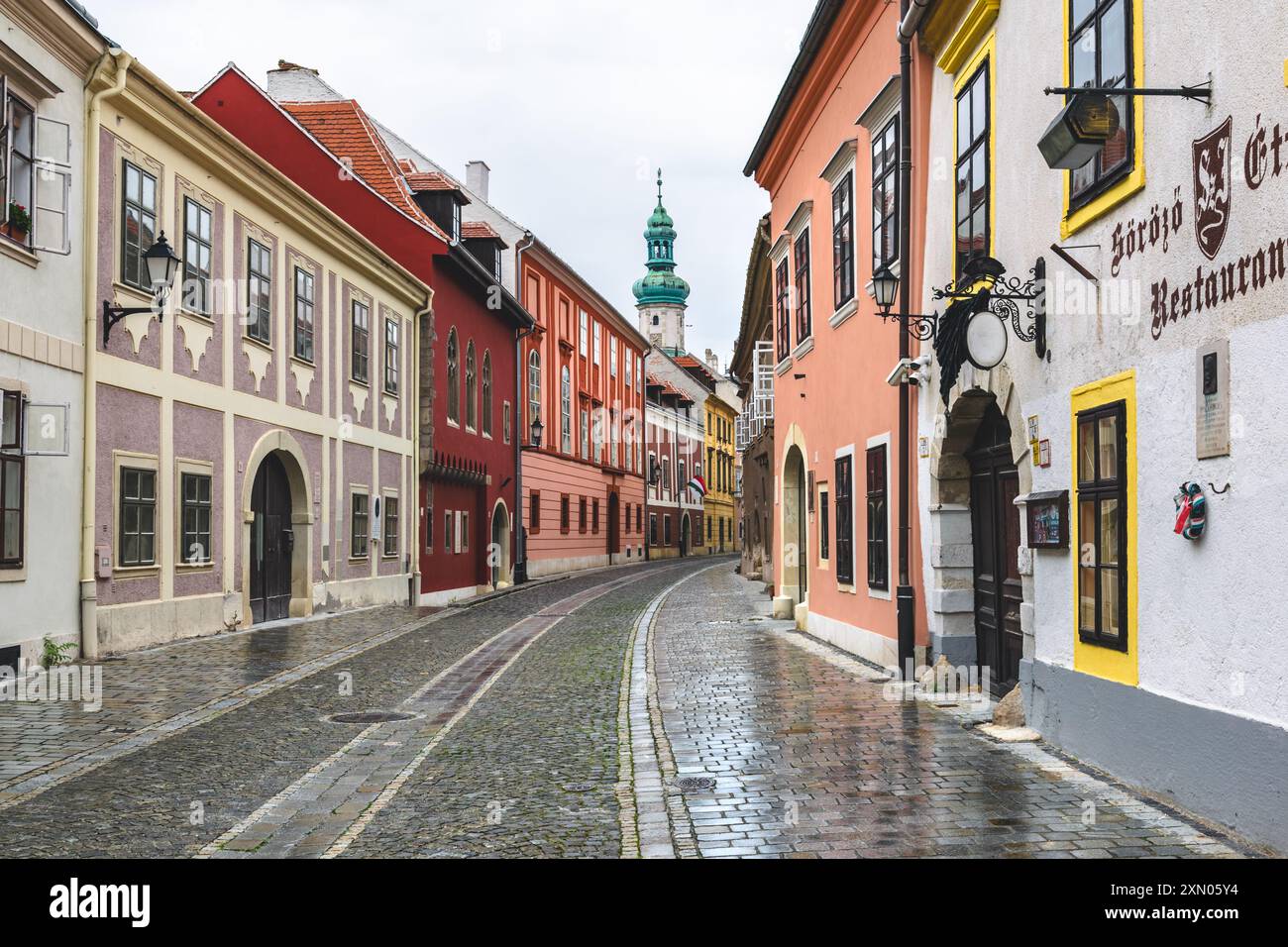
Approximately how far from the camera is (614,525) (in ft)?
180

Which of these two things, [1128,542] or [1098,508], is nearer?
[1128,542]

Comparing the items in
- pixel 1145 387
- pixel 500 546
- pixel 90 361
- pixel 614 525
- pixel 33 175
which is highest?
pixel 33 175

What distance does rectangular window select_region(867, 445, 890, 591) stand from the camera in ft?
46.1

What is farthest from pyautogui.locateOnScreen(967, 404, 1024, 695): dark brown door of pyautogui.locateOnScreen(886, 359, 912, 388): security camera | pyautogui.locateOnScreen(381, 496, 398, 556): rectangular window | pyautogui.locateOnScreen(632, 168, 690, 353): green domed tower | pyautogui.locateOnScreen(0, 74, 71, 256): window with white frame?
pyautogui.locateOnScreen(632, 168, 690, 353): green domed tower

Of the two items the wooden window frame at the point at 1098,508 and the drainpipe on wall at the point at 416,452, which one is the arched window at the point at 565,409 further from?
the wooden window frame at the point at 1098,508

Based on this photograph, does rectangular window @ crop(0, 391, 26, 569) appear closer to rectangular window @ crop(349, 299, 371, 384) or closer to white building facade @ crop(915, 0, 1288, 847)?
white building facade @ crop(915, 0, 1288, 847)

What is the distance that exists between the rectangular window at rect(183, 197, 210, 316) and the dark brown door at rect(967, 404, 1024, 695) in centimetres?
1057

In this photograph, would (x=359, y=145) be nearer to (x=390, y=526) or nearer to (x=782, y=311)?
(x=390, y=526)

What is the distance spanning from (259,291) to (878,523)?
10.3 m

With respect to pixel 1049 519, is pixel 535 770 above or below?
below

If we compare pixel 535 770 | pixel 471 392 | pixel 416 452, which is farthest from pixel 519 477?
pixel 535 770

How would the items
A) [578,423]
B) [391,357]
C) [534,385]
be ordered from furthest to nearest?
[578,423], [534,385], [391,357]

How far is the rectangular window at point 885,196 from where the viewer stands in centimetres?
1335

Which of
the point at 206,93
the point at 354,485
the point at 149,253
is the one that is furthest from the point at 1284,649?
the point at 206,93
